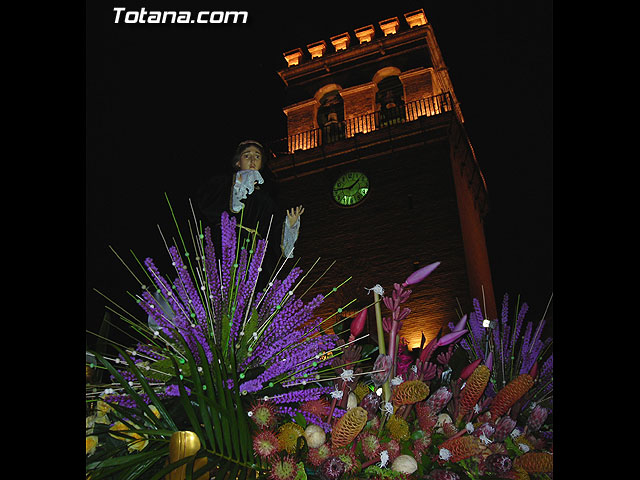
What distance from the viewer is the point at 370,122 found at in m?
23.1

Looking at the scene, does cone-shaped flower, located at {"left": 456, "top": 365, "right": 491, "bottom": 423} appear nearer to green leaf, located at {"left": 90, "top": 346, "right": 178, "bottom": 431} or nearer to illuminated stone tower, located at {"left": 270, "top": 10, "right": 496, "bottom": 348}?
green leaf, located at {"left": 90, "top": 346, "right": 178, "bottom": 431}

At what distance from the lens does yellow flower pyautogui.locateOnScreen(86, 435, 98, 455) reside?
3072mm

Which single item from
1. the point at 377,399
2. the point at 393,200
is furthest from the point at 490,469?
the point at 393,200

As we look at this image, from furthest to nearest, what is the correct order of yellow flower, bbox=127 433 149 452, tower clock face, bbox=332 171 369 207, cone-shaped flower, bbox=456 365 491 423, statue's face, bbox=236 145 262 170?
tower clock face, bbox=332 171 369 207 → statue's face, bbox=236 145 262 170 → cone-shaped flower, bbox=456 365 491 423 → yellow flower, bbox=127 433 149 452

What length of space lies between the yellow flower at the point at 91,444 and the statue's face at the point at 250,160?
12.5 feet

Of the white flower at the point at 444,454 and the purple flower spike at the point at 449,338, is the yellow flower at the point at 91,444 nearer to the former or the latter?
the white flower at the point at 444,454

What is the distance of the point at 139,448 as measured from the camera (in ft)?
9.55

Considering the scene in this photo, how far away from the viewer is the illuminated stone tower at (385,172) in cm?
2061

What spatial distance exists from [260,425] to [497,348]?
60.5 inches

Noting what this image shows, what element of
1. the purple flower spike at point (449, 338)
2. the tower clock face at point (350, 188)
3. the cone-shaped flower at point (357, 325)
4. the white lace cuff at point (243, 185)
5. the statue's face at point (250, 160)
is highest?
the tower clock face at point (350, 188)

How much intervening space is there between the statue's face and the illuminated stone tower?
1340 cm

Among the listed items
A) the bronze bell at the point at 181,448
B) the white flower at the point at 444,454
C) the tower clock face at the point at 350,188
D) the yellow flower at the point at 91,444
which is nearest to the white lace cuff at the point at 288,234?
the yellow flower at the point at 91,444

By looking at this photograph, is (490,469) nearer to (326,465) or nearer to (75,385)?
(326,465)

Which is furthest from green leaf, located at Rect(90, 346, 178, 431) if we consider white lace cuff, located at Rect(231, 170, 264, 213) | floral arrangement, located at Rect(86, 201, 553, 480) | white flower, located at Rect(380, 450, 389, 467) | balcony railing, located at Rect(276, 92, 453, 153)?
balcony railing, located at Rect(276, 92, 453, 153)
